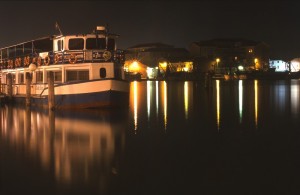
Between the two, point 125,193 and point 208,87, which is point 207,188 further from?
point 208,87

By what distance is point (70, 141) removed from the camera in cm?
1523

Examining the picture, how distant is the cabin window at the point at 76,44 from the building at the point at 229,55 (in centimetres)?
7699

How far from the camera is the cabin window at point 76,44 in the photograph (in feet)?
86.1

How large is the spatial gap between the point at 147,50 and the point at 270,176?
115 meters

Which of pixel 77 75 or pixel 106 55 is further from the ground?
pixel 106 55

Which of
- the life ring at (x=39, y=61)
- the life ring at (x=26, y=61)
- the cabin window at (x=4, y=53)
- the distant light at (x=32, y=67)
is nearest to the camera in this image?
the distant light at (x=32, y=67)

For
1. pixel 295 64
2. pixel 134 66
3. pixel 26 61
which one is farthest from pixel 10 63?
pixel 295 64

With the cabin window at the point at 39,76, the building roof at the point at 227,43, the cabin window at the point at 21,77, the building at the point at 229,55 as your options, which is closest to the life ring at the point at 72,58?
the cabin window at the point at 39,76

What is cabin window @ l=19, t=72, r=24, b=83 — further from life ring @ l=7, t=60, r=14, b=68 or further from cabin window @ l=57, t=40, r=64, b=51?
cabin window @ l=57, t=40, r=64, b=51

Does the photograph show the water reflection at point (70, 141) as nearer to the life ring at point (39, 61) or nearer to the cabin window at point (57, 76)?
the cabin window at point (57, 76)

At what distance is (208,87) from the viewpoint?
47.8 meters

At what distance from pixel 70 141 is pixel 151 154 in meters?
3.66

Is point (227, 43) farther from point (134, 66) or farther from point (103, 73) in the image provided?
point (103, 73)

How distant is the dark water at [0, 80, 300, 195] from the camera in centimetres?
945
